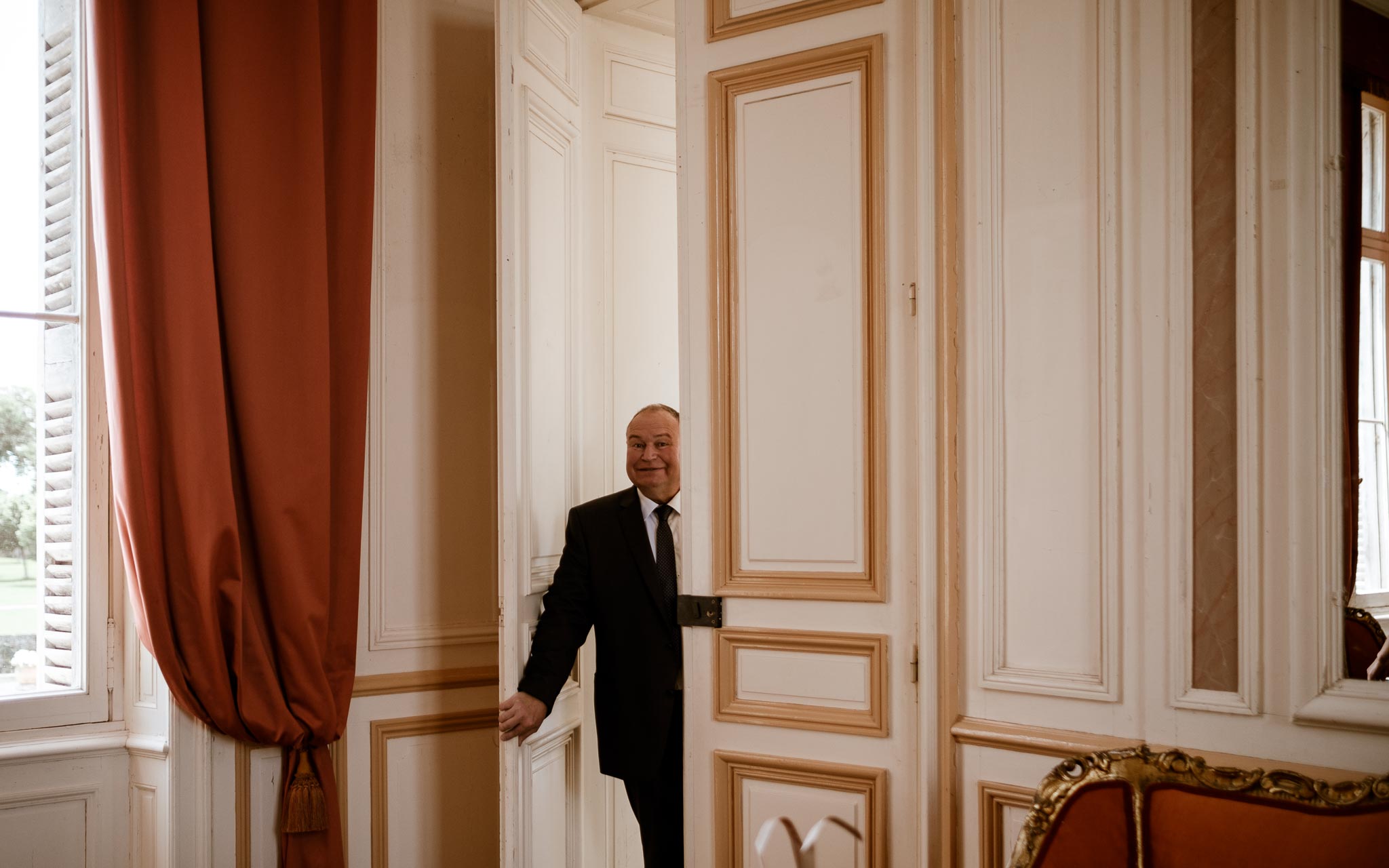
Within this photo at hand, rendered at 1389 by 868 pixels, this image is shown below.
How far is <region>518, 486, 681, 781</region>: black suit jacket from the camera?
2613mm

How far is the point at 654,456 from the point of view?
9.26 feet

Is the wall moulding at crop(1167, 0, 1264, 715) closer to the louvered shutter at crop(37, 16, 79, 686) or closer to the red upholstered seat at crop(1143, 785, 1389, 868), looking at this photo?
the red upholstered seat at crop(1143, 785, 1389, 868)

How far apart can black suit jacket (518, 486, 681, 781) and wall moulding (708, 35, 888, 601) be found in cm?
32

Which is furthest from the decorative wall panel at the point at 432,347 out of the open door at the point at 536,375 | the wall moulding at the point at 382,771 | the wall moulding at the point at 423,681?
the open door at the point at 536,375

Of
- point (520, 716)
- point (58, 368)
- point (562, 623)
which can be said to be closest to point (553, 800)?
point (520, 716)

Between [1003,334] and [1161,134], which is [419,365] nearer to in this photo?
[1003,334]

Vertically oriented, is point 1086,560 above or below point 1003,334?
below

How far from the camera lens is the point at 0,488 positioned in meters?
2.56

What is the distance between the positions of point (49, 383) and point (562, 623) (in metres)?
1.49

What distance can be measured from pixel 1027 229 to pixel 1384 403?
2.43ft

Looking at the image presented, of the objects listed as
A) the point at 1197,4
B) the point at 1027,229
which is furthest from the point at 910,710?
the point at 1197,4

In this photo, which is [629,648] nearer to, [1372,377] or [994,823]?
[994,823]

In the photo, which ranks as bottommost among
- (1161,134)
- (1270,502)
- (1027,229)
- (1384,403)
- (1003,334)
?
(1270,502)

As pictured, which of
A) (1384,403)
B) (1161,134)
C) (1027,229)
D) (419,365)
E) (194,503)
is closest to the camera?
(1384,403)
